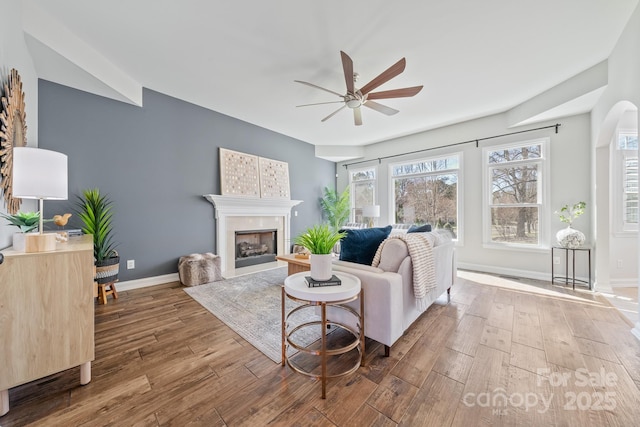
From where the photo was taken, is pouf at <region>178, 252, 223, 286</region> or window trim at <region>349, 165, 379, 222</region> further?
window trim at <region>349, 165, 379, 222</region>

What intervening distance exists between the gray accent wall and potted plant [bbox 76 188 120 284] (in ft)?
0.44

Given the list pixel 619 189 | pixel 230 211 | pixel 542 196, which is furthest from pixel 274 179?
pixel 619 189

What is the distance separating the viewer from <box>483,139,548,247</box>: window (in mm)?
3764

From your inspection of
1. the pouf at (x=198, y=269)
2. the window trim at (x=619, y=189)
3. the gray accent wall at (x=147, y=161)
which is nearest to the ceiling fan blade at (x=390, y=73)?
Result: the gray accent wall at (x=147, y=161)

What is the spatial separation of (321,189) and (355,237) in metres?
4.16

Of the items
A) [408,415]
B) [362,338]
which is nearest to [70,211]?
[362,338]

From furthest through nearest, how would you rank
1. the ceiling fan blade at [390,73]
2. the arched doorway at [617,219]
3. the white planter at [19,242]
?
the arched doorway at [617,219]
the ceiling fan blade at [390,73]
the white planter at [19,242]

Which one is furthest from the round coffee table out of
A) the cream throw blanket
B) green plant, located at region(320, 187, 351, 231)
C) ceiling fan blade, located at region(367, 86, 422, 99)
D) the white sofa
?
green plant, located at region(320, 187, 351, 231)

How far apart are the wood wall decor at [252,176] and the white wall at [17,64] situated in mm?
2048

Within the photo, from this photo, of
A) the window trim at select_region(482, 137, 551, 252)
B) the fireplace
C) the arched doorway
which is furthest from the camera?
the fireplace

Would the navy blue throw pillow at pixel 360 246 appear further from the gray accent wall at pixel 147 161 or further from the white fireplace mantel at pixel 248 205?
the gray accent wall at pixel 147 161

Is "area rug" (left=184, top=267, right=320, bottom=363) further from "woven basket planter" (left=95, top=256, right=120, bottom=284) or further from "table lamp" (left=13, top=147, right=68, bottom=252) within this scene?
"table lamp" (left=13, top=147, right=68, bottom=252)

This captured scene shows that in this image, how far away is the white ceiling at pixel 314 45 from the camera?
1.96 metres

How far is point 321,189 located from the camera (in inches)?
242
